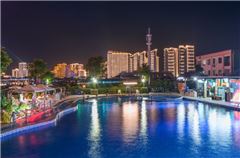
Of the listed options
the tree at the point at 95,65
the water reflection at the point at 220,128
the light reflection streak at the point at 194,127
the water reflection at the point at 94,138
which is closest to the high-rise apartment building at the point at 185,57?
the tree at the point at 95,65

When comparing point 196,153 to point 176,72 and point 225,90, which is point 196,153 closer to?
point 225,90

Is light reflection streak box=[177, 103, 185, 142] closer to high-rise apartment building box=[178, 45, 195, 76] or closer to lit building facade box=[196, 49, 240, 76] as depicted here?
lit building facade box=[196, 49, 240, 76]

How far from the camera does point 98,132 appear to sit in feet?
59.4

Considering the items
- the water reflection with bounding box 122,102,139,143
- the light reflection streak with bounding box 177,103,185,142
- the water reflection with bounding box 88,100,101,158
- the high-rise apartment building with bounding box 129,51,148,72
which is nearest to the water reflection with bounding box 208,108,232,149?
the light reflection streak with bounding box 177,103,185,142

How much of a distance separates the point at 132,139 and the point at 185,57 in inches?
4340

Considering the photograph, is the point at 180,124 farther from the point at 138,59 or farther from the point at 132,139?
the point at 138,59

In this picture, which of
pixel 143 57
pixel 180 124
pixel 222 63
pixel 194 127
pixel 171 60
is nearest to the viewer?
pixel 194 127

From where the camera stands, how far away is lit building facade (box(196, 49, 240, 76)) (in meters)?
47.9

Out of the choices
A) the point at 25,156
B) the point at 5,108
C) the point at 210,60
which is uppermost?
the point at 210,60

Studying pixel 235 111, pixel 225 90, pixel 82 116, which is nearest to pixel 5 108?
pixel 82 116

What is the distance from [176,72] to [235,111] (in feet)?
318

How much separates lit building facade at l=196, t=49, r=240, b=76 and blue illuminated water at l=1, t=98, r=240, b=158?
26541mm

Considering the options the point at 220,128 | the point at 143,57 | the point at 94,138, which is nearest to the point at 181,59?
the point at 143,57

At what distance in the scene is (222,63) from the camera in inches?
1981
